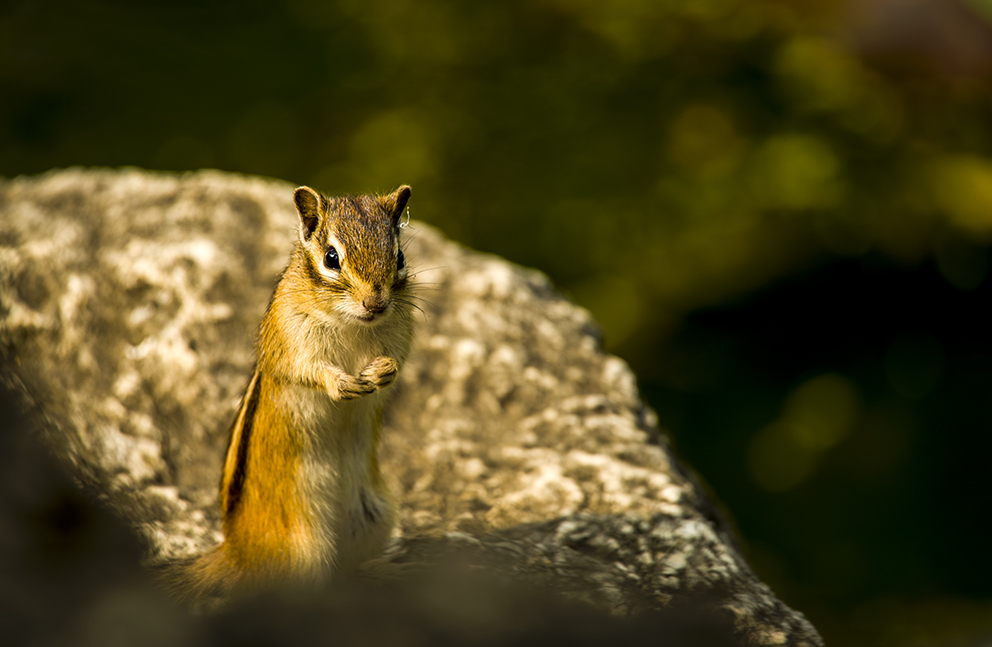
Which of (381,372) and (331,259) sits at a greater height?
(331,259)

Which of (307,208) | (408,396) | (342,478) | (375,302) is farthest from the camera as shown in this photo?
(408,396)

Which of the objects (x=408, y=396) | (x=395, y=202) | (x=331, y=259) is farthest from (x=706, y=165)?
(x=331, y=259)

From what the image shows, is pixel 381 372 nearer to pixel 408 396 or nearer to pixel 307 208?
pixel 307 208

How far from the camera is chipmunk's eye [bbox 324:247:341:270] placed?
1.84m

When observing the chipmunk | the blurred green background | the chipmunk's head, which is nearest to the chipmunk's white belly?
the chipmunk

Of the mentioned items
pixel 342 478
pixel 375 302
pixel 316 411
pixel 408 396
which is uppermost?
pixel 408 396

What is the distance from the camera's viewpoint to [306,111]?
175 inches

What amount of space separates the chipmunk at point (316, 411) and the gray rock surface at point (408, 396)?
17 centimetres

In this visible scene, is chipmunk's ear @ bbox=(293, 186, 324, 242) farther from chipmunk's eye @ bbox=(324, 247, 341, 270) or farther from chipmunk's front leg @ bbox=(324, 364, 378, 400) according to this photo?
chipmunk's front leg @ bbox=(324, 364, 378, 400)

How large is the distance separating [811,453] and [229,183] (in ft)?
8.59

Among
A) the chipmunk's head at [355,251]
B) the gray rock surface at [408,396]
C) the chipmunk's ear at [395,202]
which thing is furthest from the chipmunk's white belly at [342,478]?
the chipmunk's ear at [395,202]

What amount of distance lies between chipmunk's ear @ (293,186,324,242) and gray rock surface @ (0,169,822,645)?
0.71 metres

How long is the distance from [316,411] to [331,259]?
0.34 metres

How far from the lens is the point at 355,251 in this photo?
1.80m
